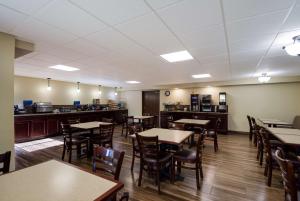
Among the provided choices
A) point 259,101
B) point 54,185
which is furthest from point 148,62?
point 259,101

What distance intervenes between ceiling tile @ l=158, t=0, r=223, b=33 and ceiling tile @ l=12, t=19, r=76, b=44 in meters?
1.58

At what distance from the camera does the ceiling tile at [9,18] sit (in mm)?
1766

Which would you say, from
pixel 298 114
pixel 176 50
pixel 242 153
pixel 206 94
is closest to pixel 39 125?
pixel 176 50

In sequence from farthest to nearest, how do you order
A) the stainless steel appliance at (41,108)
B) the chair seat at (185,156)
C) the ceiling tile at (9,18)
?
the stainless steel appliance at (41,108) → the chair seat at (185,156) → the ceiling tile at (9,18)

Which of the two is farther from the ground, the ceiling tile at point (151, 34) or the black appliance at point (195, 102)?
the ceiling tile at point (151, 34)

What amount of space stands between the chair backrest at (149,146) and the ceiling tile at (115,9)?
172cm

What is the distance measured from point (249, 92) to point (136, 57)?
19.3 feet

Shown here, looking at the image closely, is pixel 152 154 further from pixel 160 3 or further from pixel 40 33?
pixel 40 33

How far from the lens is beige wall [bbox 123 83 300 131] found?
604 cm

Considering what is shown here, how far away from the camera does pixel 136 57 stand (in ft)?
11.3

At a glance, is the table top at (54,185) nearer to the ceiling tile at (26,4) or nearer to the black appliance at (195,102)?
the ceiling tile at (26,4)

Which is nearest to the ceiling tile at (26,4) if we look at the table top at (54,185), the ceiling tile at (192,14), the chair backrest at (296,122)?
the ceiling tile at (192,14)

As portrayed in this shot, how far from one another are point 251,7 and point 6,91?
3.48 m

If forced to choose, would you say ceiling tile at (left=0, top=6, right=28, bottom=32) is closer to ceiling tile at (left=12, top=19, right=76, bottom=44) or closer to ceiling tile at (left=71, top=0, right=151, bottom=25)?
ceiling tile at (left=12, top=19, right=76, bottom=44)
